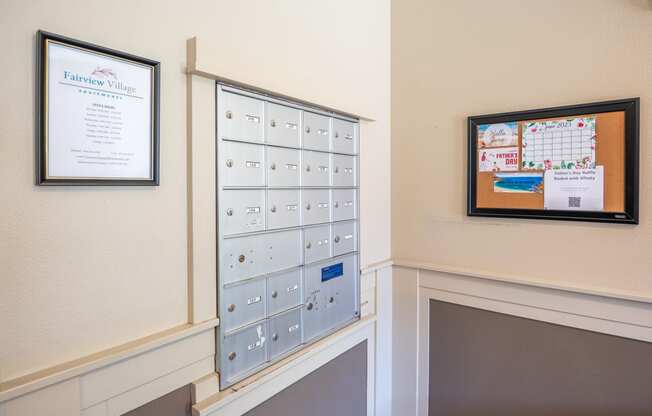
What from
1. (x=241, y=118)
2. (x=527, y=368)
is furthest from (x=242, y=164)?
(x=527, y=368)

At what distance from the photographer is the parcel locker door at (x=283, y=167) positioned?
1.21 meters

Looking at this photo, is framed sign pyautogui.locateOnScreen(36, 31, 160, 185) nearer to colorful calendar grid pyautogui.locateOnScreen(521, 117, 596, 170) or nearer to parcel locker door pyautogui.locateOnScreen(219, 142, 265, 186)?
parcel locker door pyautogui.locateOnScreen(219, 142, 265, 186)

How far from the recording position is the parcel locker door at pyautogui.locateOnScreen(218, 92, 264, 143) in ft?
3.50

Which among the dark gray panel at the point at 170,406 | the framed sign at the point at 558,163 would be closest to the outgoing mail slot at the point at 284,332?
the dark gray panel at the point at 170,406

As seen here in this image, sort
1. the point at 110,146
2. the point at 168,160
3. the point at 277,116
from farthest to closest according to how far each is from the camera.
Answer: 1. the point at 277,116
2. the point at 168,160
3. the point at 110,146

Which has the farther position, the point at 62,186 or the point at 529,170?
the point at 529,170

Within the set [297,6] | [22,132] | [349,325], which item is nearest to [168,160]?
[22,132]

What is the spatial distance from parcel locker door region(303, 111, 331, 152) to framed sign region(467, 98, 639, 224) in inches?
26.3

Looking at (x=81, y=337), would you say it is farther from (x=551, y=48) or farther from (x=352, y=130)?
(x=551, y=48)

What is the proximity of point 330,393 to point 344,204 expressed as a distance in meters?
0.78

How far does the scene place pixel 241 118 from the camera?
1113mm

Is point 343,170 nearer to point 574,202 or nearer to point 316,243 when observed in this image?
point 316,243

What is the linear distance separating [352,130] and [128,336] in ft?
3.70

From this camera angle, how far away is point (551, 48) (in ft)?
4.77
